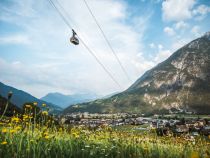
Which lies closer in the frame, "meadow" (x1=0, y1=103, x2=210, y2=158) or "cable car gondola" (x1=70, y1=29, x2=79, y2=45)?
"meadow" (x1=0, y1=103, x2=210, y2=158)

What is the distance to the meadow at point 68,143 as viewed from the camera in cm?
566

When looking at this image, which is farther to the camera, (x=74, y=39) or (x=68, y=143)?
(x=74, y=39)

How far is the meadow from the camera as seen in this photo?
566 centimetres

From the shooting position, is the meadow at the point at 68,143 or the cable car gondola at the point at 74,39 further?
the cable car gondola at the point at 74,39

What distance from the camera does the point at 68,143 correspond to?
718cm

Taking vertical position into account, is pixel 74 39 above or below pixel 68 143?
above

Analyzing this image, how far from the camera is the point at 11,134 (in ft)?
20.6

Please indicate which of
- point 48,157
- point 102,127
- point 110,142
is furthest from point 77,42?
point 48,157

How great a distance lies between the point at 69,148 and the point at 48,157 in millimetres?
1278

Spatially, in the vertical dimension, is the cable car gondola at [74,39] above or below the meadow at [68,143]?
above

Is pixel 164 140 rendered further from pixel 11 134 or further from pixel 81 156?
pixel 11 134

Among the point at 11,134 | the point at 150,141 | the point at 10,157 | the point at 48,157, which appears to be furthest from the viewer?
the point at 150,141

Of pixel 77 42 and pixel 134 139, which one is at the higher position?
pixel 77 42

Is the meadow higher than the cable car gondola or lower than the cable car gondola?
lower
